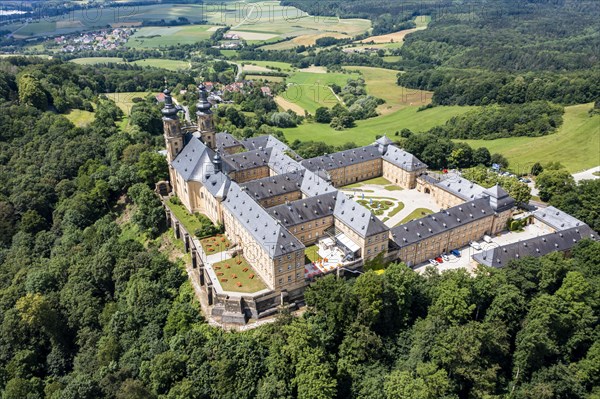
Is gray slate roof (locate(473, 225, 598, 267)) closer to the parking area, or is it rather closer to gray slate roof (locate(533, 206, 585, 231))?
gray slate roof (locate(533, 206, 585, 231))

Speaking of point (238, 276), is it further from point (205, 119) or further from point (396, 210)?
point (396, 210)

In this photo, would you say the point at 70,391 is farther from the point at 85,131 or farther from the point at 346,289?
the point at 85,131

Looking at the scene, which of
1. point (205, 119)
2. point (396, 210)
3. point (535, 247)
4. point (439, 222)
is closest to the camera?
point (535, 247)

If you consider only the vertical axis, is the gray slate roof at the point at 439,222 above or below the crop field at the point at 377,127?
above

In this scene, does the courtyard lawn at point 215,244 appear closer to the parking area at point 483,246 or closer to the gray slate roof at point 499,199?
the parking area at point 483,246

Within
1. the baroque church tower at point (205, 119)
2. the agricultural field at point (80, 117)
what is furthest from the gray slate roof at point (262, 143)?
the agricultural field at point (80, 117)

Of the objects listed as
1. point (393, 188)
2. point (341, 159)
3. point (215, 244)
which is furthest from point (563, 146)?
point (215, 244)
